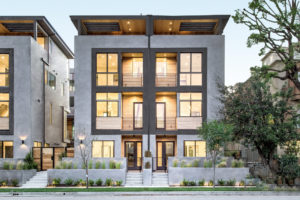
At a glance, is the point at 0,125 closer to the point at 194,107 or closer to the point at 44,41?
the point at 44,41

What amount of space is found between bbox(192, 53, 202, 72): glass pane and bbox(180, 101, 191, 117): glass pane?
273 centimetres

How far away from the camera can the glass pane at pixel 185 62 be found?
32125 millimetres

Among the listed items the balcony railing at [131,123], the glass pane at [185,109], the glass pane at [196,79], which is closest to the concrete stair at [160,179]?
the balcony railing at [131,123]

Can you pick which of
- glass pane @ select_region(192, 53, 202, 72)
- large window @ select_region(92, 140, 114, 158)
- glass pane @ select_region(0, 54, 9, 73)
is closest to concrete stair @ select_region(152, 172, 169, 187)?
large window @ select_region(92, 140, 114, 158)

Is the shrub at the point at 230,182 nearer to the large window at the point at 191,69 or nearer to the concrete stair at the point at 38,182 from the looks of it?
the large window at the point at 191,69

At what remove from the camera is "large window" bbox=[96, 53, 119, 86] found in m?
32.0

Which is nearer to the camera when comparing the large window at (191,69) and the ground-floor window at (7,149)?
the ground-floor window at (7,149)

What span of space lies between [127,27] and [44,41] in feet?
28.3

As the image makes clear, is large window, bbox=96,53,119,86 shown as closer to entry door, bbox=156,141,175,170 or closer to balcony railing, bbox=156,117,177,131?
balcony railing, bbox=156,117,177,131

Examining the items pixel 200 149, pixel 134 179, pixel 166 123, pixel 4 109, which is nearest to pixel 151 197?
pixel 134 179

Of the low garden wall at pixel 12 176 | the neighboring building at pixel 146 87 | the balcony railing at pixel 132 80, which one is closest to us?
the low garden wall at pixel 12 176

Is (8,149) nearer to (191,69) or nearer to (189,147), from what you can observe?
(189,147)

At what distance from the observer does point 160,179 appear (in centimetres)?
2784

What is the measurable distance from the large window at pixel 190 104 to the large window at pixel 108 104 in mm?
5053
